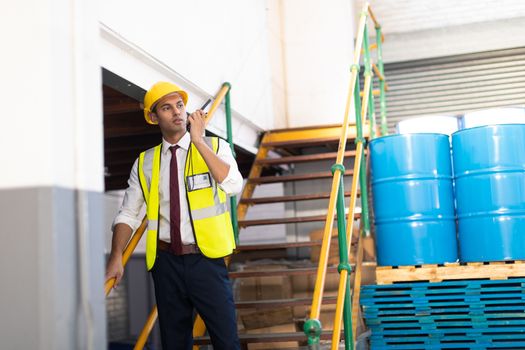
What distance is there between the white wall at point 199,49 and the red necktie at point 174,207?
2.40 ft

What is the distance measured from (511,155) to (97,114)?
3419 millimetres

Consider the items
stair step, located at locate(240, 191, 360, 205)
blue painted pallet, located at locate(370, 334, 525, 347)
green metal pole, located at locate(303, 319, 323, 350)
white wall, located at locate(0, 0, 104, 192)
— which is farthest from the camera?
stair step, located at locate(240, 191, 360, 205)

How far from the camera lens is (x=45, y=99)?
2.57 metres

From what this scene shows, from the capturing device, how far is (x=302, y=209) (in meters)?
7.56

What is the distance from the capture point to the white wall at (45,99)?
8.42ft

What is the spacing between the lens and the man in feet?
11.6

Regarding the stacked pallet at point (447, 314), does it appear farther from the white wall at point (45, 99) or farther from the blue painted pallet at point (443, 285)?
the white wall at point (45, 99)

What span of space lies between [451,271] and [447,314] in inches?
12.8

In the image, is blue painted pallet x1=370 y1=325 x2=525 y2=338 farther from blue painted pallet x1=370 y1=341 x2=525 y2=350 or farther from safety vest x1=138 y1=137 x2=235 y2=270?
safety vest x1=138 y1=137 x2=235 y2=270

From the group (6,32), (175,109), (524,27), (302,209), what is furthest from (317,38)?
(6,32)

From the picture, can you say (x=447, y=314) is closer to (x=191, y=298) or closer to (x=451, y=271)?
(x=451, y=271)

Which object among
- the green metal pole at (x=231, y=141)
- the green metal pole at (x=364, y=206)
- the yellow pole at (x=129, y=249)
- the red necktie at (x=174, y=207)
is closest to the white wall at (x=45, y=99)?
the yellow pole at (x=129, y=249)

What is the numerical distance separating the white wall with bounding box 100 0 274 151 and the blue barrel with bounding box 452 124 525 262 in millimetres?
2095

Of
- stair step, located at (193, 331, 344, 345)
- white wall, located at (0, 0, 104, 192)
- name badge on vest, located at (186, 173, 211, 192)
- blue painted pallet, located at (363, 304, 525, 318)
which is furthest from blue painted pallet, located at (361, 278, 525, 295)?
white wall, located at (0, 0, 104, 192)
